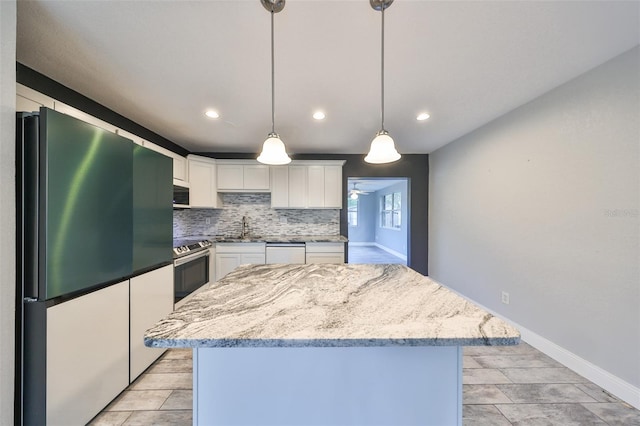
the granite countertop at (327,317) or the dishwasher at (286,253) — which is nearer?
the granite countertop at (327,317)

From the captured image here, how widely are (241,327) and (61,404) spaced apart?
1356 mm

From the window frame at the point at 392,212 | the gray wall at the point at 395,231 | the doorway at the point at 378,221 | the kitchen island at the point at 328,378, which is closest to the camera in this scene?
the kitchen island at the point at 328,378

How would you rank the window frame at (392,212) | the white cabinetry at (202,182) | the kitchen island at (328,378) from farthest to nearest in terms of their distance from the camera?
1. the window frame at (392,212)
2. the white cabinetry at (202,182)
3. the kitchen island at (328,378)

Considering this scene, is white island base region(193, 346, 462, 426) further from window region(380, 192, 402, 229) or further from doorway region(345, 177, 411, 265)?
window region(380, 192, 402, 229)

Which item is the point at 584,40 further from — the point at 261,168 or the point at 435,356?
the point at 261,168

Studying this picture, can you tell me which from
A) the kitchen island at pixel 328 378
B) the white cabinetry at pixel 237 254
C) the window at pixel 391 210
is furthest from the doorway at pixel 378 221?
the kitchen island at pixel 328 378

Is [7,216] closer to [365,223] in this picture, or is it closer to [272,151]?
[272,151]

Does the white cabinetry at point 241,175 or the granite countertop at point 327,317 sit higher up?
the white cabinetry at point 241,175

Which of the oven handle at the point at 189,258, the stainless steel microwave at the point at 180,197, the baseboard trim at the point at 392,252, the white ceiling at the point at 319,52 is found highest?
the white ceiling at the point at 319,52

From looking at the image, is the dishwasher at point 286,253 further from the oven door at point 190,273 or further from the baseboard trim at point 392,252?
the baseboard trim at point 392,252

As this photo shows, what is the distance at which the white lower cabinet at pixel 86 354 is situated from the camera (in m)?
1.29

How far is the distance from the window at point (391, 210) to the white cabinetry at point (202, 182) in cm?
558

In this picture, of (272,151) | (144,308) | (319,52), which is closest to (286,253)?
(144,308)

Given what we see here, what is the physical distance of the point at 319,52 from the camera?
1.68m
